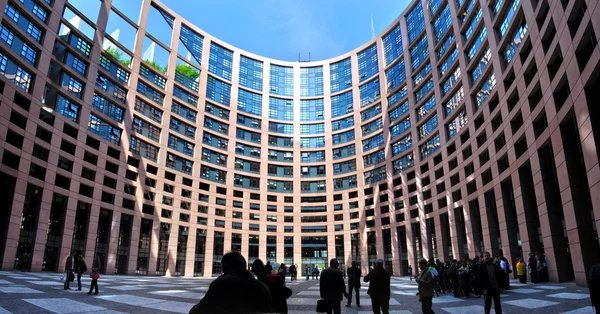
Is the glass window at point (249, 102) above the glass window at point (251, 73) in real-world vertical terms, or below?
below

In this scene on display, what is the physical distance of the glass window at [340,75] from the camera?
79.9 metres

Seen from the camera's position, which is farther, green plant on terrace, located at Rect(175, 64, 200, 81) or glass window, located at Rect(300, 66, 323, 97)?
glass window, located at Rect(300, 66, 323, 97)

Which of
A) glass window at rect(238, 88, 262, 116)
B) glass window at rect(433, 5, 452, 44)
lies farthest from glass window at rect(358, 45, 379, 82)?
glass window at rect(238, 88, 262, 116)

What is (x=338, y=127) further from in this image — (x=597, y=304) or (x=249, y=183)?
(x=597, y=304)

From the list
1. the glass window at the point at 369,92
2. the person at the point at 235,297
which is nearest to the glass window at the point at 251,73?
the glass window at the point at 369,92

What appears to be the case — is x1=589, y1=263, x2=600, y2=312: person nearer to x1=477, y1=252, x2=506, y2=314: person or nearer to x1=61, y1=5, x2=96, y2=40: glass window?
x1=477, y1=252, x2=506, y2=314: person

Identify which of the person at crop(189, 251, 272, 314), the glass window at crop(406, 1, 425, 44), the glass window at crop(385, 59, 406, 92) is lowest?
the person at crop(189, 251, 272, 314)

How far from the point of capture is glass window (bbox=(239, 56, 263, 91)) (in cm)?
7856

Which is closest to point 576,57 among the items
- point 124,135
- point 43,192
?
point 43,192

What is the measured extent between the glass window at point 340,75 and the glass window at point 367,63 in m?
3.02

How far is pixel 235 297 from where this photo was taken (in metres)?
3.05

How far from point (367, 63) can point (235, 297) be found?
3041 inches

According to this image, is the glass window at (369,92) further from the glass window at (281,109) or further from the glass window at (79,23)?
the glass window at (79,23)

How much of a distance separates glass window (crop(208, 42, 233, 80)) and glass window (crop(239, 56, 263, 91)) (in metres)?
3.09
